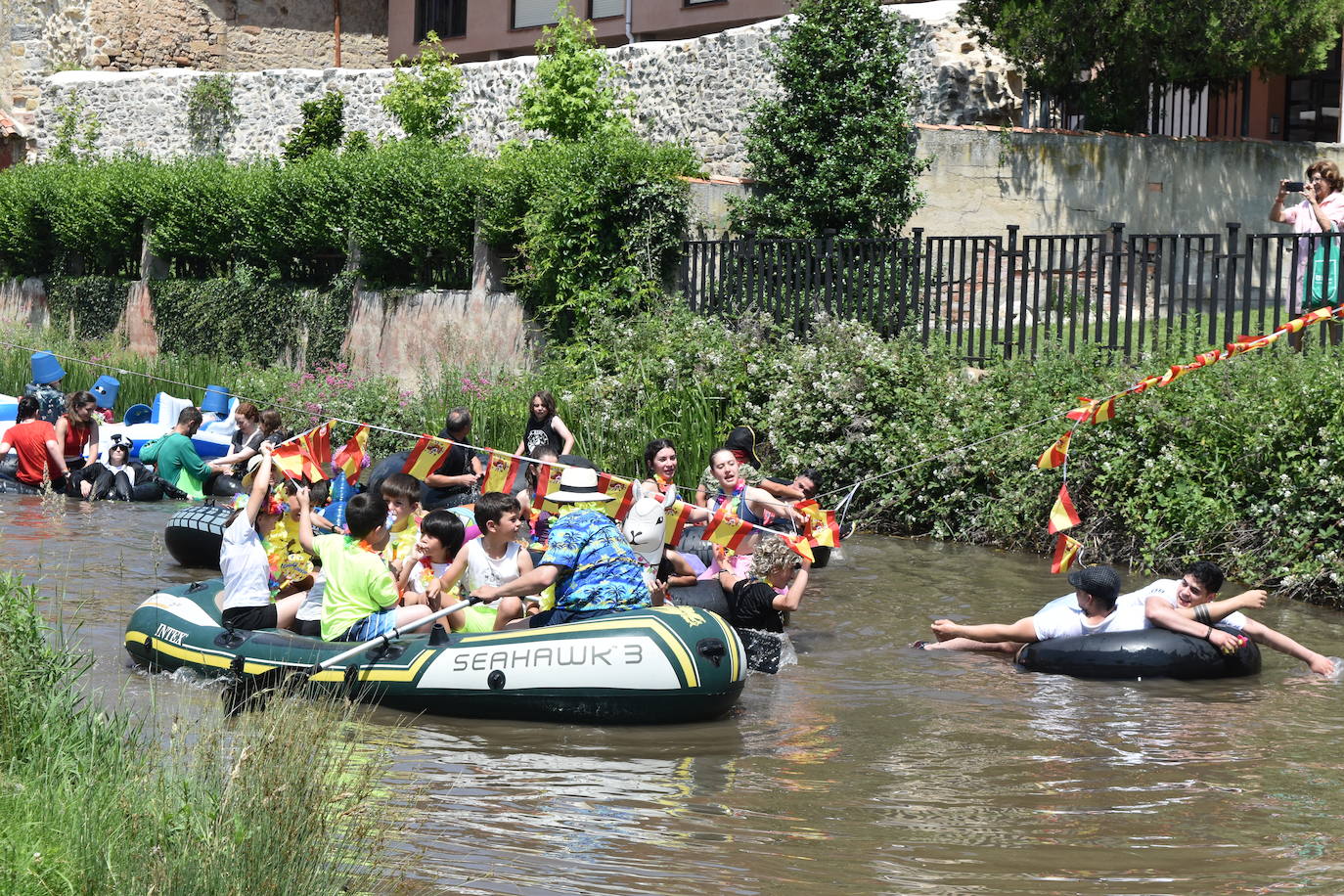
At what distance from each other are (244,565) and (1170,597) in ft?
18.9

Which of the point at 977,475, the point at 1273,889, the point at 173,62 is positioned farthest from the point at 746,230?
the point at 173,62

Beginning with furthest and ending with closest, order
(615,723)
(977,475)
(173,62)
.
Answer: (173,62) < (977,475) < (615,723)

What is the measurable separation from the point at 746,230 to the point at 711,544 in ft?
24.3

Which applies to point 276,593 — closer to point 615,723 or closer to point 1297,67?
point 615,723

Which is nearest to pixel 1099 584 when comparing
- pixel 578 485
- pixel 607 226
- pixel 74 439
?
pixel 578 485

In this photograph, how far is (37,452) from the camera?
16203 millimetres

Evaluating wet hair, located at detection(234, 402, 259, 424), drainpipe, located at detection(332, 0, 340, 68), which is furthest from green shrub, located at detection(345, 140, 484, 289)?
drainpipe, located at detection(332, 0, 340, 68)

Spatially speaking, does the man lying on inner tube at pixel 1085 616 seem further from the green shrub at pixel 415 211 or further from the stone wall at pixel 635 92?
the green shrub at pixel 415 211

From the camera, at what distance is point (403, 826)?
236 inches

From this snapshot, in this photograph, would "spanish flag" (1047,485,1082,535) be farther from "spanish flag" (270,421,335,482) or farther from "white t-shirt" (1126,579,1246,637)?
"spanish flag" (270,421,335,482)

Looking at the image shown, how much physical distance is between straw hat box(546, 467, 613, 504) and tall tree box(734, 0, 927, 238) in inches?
308

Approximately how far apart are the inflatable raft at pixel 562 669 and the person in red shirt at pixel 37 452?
28.4 feet

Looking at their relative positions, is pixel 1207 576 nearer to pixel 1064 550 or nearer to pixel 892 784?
pixel 1064 550

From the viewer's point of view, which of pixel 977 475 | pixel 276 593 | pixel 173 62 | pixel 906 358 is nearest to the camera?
pixel 276 593
